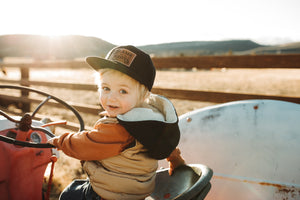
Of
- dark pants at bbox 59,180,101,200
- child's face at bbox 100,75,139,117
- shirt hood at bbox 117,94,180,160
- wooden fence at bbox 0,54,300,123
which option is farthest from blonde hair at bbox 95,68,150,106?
wooden fence at bbox 0,54,300,123

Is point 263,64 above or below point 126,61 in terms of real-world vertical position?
below

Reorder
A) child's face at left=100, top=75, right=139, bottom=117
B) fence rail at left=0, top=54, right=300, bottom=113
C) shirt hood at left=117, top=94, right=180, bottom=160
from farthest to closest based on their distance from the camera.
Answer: fence rail at left=0, top=54, right=300, bottom=113, child's face at left=100, top=75, right=139, bottom=117, shirt hood at left=117, top=94, right=180, bottom=160

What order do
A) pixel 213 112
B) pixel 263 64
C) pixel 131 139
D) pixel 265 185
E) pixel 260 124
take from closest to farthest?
pixel 131 139 < pixel 265 185 < pixel 260 124 < pixel 213 112 < pixel 263 64

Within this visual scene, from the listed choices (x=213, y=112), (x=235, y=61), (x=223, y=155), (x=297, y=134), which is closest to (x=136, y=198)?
(x=223, y=155)

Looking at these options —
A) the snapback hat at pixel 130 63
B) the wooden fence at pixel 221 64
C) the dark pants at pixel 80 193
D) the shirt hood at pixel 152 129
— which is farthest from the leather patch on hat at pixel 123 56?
the wooden fence at pixel 221 64

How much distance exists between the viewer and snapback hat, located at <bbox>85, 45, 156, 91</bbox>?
1071 mm

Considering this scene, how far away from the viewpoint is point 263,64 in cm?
284

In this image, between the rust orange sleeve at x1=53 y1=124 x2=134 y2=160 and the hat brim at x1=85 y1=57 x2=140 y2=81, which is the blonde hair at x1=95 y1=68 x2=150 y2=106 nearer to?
the hat brim at x1=85 y1=57 x2=140 y2=81

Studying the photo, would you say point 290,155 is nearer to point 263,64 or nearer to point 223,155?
point 223,155

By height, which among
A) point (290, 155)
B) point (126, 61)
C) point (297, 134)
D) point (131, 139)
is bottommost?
point (290, 155)

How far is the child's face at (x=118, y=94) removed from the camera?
1.11 metres

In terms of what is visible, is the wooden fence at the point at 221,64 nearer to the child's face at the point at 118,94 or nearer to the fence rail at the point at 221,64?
the fence rail at the point at 221,64

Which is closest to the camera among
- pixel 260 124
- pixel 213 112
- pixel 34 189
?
pixel 34 189

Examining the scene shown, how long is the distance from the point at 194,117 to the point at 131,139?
3.53ft
